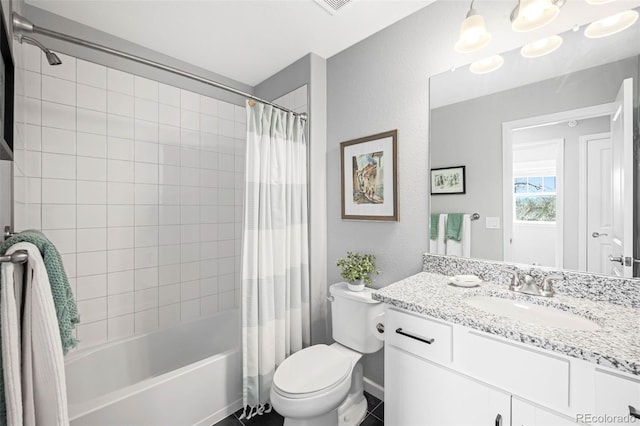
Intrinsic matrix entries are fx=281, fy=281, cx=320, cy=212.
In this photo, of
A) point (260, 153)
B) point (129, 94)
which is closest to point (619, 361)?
point (260, 153)

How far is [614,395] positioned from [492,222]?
819 millimetres

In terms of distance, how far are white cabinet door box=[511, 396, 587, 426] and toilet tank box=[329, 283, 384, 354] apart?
2.69 ft

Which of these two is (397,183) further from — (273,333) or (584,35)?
(273,333)

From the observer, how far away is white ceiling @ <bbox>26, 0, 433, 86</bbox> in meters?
1.62

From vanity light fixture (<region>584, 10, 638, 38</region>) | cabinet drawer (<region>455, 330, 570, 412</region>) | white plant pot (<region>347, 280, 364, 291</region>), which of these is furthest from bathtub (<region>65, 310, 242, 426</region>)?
vanity light fixture (<region>584, 10, 638, 38</region>)

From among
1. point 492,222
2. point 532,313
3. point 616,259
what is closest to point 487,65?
point 492,222

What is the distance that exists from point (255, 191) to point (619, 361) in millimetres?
1650

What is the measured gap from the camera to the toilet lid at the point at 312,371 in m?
1.38

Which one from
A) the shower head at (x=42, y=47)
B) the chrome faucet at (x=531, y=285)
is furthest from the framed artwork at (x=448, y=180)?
the shower head at (x=42, y=47)

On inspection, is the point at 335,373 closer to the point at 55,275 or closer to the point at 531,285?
the point at 531,285

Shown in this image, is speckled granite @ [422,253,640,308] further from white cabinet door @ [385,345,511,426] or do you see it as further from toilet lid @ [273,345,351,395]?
toilet lid @ [273,345,351,395]

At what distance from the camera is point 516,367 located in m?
0.89

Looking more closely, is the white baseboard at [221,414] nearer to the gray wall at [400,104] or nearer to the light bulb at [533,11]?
the gray wall at [400,104]

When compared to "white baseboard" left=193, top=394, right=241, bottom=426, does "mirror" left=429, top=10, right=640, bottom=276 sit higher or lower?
higher
